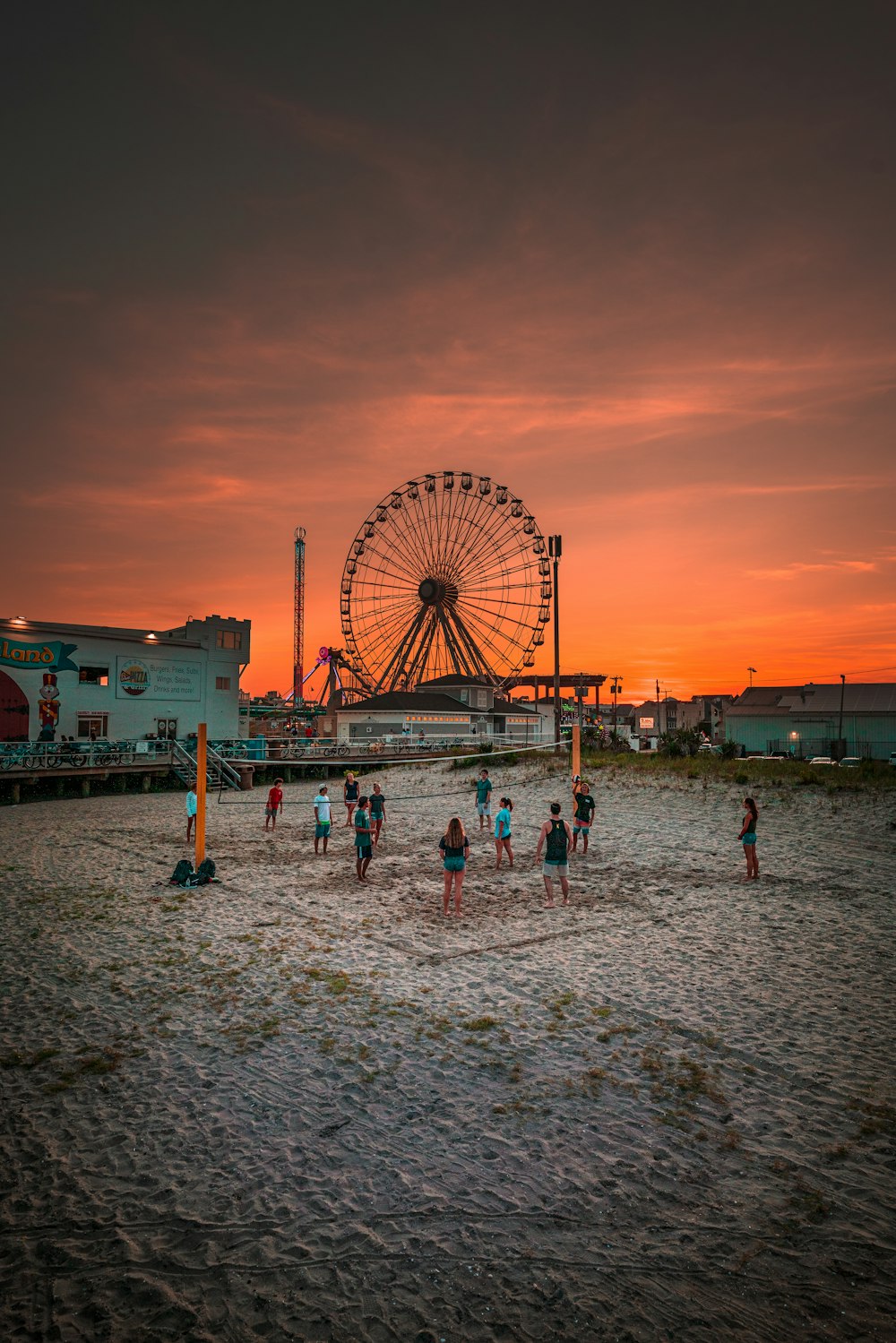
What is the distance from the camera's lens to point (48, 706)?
33.0m

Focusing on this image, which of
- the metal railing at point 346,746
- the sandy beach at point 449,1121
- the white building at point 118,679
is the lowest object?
the sandy beach at point 449,1121

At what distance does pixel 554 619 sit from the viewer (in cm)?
3105

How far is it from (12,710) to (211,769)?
9085 millimetres

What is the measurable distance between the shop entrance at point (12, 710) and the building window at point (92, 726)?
245 centimetres

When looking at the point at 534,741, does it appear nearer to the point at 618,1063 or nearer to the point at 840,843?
the point at 840,843

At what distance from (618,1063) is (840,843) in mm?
12842

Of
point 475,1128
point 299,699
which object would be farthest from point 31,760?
point 299,699

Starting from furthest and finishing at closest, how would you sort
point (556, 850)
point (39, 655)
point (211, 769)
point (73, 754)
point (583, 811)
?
point (211, 769) < point (39, 655) < point (73, 754) < point (583, 811) < point (556, 850)

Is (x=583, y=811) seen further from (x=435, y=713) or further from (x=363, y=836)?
(x=435, y=713)

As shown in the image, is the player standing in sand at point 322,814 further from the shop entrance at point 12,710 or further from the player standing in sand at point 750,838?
the shop entrance at point 12,710

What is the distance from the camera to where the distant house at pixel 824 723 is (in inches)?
1956

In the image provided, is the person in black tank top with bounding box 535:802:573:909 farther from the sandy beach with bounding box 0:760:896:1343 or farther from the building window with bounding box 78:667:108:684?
the building window with bounding box 78:667:108:684

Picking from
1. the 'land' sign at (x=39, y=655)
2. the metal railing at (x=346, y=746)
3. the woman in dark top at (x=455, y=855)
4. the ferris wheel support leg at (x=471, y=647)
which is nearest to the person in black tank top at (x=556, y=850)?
the woman in dark top at (x=455, y=855)

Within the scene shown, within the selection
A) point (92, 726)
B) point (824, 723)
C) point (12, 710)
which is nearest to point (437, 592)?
point (92, 726)
